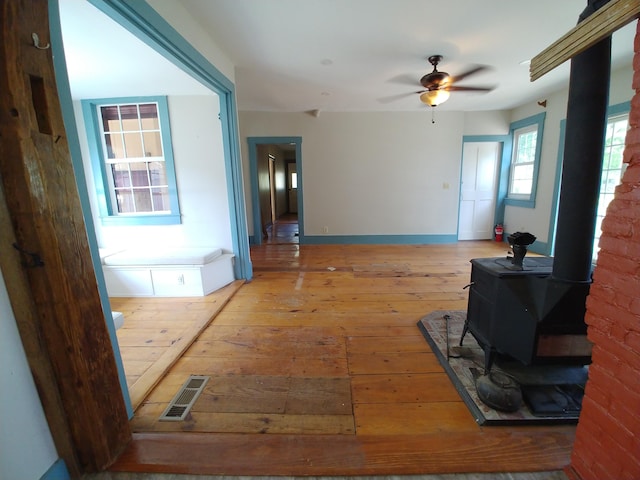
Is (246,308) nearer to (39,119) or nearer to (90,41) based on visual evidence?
(39,119)

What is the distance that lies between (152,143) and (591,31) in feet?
12.9

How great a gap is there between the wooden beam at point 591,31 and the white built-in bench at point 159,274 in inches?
125

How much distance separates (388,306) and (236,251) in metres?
2.00

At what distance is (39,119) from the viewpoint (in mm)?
996

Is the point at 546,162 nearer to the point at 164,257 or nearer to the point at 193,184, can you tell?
the point at 193,184

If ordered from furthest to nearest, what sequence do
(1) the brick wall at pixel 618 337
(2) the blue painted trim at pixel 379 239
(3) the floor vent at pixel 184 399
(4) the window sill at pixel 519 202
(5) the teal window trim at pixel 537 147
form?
(2) the blue painted trim at pixel 379 239
(4) the window sill at pixel 519 202
(5) the teal window trim at pixel 537 147
(3) the floor vent at pixel 184 399
(1) the brick wall at pixel 618 337

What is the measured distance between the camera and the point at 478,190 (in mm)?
5359

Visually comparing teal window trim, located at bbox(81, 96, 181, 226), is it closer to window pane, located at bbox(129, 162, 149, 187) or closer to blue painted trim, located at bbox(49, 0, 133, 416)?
window pane, located at bbox(129, 162, 149, 187)

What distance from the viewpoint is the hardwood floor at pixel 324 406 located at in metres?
1.21

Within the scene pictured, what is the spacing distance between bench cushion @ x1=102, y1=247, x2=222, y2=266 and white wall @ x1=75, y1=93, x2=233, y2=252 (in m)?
0.29

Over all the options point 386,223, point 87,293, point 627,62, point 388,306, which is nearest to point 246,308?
point 388,306

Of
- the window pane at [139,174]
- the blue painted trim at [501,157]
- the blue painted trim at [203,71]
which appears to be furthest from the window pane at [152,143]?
the blue painted trim at [501,157]

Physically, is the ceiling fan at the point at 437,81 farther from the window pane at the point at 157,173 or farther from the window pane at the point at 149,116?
the window pane at the point at 157,173

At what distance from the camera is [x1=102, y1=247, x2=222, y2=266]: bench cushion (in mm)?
2953
